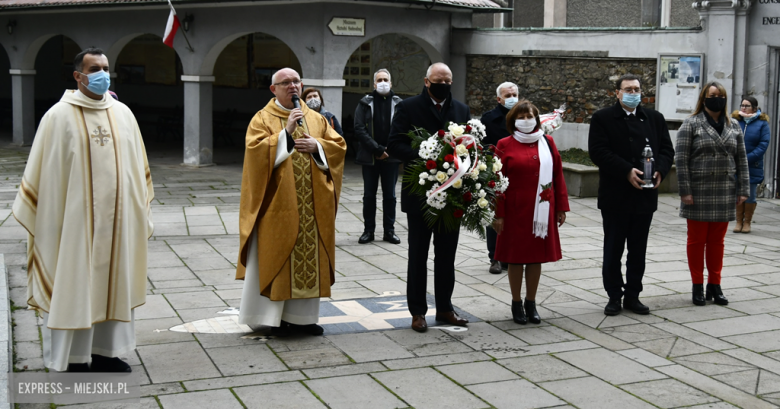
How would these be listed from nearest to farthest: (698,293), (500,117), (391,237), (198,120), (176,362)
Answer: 1. (176,362)
2. (698,293)
3. (500,117)
4. (391,237)
5. (198,120)

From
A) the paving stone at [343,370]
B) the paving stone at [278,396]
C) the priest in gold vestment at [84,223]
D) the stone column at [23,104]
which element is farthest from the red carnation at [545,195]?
the stone column at [23,104]

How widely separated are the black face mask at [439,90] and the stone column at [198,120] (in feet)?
37.5

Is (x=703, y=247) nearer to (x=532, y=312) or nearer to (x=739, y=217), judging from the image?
(x=532, y=312)

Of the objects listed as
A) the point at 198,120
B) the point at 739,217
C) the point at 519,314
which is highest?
the point at 198,120

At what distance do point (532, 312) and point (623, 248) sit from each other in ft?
2.97

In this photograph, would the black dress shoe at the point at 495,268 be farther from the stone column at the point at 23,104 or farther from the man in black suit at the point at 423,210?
the stone column at the point at 23,104

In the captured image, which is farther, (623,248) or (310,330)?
(623,248)

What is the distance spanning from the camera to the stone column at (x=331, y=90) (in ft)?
49.6

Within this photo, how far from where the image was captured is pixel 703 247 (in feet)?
23.0

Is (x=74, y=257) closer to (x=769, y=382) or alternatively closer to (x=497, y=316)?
(x=497, y=316)

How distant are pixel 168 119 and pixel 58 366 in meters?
18.6

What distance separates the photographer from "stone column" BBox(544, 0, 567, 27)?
21.3 m

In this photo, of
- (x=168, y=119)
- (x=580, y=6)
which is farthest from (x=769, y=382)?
(x=168, y=119)

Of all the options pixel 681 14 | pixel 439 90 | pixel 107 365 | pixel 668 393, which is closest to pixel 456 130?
pixel 439 90
